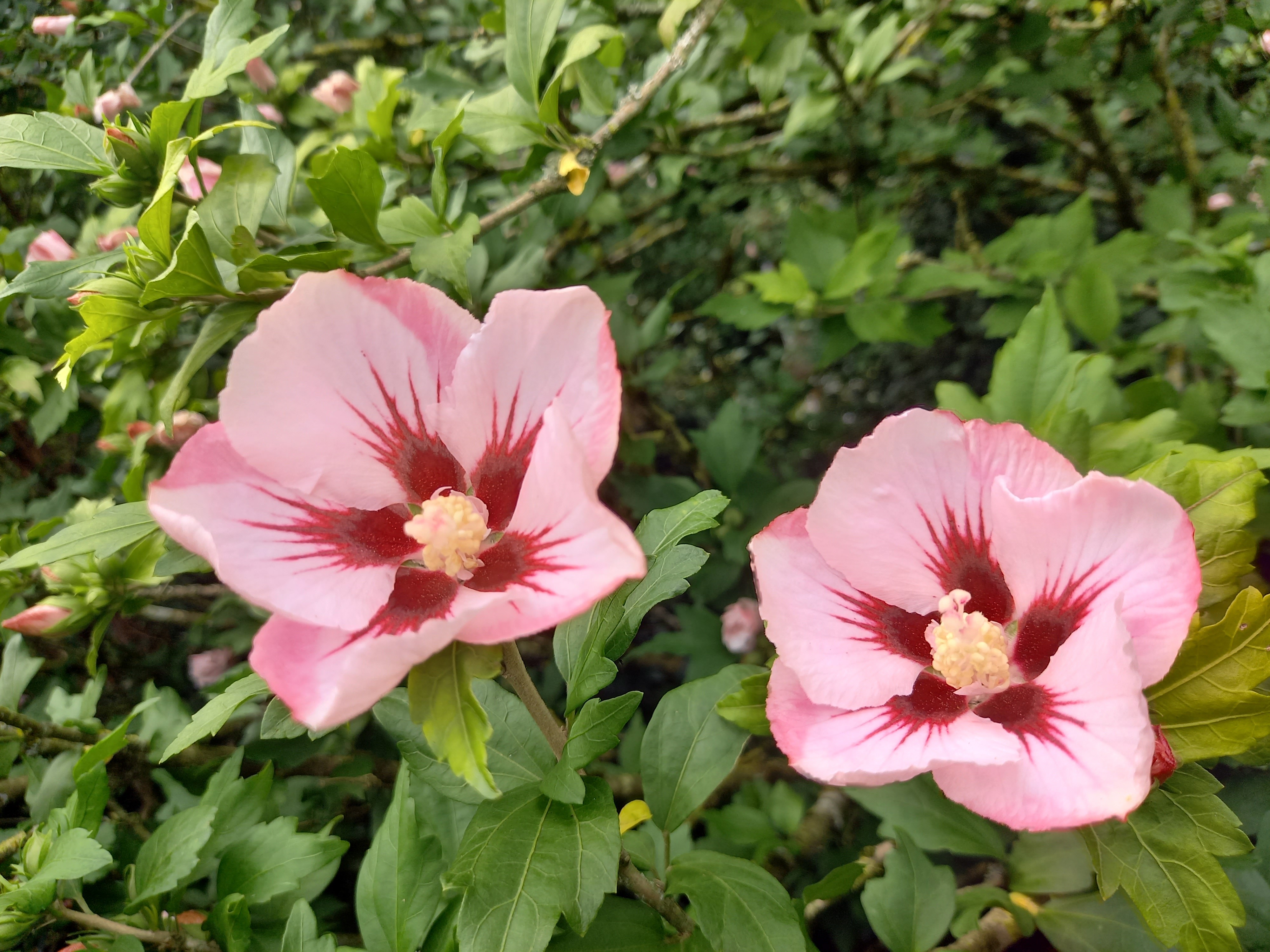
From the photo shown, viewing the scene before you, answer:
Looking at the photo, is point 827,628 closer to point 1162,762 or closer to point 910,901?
point 1162,762

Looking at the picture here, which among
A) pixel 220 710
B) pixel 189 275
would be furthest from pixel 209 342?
pixel 220 710

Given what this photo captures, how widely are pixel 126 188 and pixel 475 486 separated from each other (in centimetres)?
67

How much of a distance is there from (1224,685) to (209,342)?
3.92 ft

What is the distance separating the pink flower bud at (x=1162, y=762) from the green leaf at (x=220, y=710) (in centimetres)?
84

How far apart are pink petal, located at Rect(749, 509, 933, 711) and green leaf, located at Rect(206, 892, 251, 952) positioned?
30.3 inches

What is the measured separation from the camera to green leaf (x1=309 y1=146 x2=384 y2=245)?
976 millimetres

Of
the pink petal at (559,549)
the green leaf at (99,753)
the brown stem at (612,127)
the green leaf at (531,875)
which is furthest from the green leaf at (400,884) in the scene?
the brown stem at (612,127)

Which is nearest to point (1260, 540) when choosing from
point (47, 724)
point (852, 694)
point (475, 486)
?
point (852, 694)

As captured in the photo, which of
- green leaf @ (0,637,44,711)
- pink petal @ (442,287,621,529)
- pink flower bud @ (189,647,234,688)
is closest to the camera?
pink petal @ (442,287,621,529)

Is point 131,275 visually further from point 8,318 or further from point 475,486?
point 8,318

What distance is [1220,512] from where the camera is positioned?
32.4 inches

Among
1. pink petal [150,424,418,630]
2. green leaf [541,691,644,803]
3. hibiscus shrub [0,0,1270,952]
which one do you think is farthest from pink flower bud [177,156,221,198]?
green leaf [541,691,644,803]

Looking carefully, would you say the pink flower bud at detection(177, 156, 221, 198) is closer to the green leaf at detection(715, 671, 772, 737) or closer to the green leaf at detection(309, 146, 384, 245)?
the green leaf at detection(309, 146, 384, 245)

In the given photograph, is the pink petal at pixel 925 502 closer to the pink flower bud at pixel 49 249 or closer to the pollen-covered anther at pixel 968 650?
the pollen-covered anther at pixel 968 650
